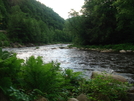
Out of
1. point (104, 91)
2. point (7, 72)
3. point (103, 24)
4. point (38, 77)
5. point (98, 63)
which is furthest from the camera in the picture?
point (103, 24)

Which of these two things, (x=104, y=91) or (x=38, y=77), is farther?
(x=104, y=91)

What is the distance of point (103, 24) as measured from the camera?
1033 inches

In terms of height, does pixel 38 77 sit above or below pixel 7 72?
below

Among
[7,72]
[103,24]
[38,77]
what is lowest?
[38,77]

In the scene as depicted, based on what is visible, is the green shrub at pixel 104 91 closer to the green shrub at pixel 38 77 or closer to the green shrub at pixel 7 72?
the green shrub at pixel 38 77

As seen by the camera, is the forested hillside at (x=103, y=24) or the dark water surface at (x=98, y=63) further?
the forested hillside at (x=103, y=24)

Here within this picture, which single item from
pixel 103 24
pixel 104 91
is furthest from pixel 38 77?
pixel 103 24

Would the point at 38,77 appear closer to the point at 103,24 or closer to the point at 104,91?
the point at 104,91

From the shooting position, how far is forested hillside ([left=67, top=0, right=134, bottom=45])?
74.6 ft

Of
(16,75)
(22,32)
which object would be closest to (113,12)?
(16,75)

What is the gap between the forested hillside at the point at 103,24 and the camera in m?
22.7

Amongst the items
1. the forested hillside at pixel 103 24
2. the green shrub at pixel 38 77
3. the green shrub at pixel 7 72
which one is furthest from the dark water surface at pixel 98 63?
the forested hillside at pixel 103 24

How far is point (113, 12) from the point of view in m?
24.9

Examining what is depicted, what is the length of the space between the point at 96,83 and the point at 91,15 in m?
28.9
